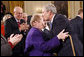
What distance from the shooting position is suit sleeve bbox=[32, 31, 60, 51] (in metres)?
2.98

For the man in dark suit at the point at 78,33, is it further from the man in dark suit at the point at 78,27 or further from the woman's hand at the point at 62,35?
the woman's hand at the point at 62,35

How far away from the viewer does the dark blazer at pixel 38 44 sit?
118 inches

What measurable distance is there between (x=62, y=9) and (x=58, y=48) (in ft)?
35.3

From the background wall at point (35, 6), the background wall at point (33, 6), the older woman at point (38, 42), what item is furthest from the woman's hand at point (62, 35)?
the background wall at point (33, 6)

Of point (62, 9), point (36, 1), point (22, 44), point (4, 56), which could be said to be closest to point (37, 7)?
point (36, 1)

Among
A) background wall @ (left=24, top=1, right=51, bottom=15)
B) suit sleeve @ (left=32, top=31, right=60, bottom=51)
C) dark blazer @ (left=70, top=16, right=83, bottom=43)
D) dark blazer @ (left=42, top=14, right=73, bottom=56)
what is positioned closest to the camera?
suit sleeve @ (left=32, top=31, right=60, bottom=51)

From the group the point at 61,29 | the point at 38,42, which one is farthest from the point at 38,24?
the point at 61,29

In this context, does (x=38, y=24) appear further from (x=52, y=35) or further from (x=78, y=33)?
(x=78, y=33)

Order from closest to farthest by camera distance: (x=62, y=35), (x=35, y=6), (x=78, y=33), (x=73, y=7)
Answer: (x=62, y=35)
(x=78, y=33)
(x=73, y=7)
(x=35, y=6)

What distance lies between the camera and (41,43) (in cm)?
298

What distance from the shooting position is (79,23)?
371 cm

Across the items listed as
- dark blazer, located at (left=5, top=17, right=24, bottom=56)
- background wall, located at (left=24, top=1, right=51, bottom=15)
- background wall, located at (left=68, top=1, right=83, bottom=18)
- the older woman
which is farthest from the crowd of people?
background wall, located at (left=24, top=1, right=51, bottom=15)

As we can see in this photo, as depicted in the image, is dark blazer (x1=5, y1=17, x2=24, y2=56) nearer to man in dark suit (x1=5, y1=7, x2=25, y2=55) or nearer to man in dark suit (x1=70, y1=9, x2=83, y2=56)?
man in dark suit (x1=5, y1=7, x2=25, y2=55)

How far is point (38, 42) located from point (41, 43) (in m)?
0.05
